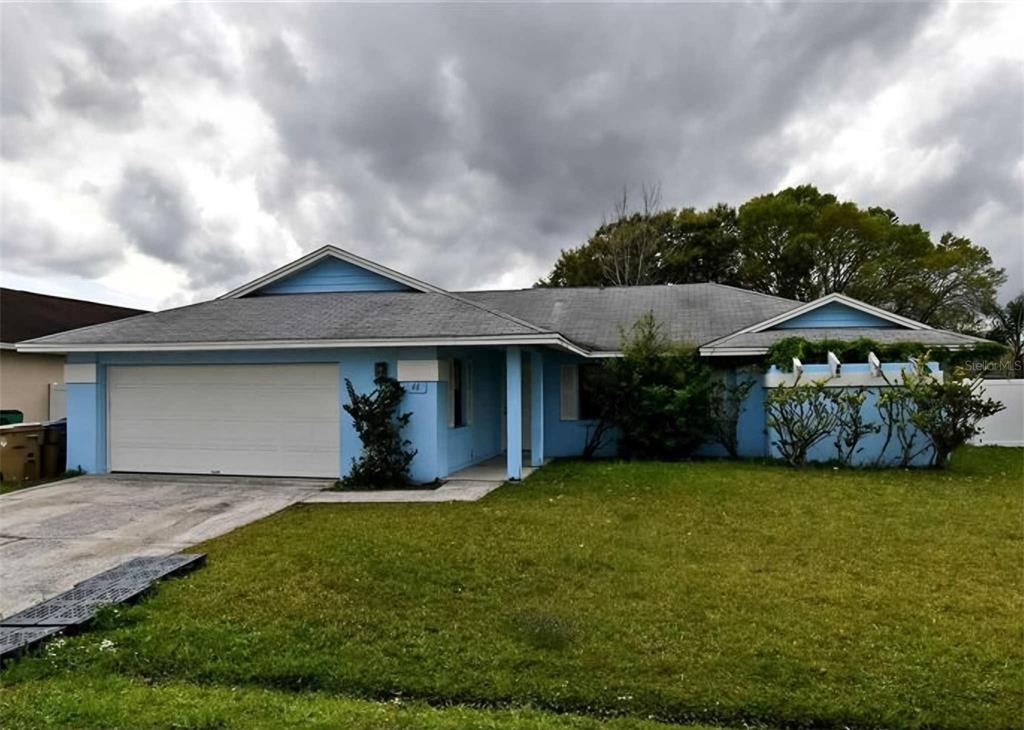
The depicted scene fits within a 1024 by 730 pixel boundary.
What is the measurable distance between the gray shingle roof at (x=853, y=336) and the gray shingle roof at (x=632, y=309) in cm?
79

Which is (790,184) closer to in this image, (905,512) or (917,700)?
(905,512)

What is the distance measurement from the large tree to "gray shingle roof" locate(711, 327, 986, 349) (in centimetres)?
1634

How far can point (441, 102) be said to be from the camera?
42.0 feet

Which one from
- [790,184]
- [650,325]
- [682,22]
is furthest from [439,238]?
[790,184]

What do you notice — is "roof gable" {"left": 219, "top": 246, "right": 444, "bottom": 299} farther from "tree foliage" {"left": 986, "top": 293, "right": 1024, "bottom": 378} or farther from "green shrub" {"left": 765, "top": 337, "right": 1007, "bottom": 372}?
"tree foliage" {"left": 986, "top": 293, "right": 1024, "bottom": 378}

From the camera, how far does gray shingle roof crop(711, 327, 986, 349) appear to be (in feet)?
42.4

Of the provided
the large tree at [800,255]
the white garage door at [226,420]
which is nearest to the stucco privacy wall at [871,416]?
the white garage door at [226,420]

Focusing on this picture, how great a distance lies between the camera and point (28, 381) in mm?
16766

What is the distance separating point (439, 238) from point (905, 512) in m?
16.1

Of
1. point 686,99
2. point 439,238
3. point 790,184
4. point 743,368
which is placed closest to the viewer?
point 743,368

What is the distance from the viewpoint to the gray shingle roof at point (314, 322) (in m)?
10.5

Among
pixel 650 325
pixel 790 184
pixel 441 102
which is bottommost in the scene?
pixel 650 325

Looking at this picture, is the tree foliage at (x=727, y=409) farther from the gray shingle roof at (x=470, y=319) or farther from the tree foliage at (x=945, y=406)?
the tree foliage at (x=945, y=406)

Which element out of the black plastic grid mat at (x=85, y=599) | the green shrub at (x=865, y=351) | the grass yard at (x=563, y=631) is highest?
the green shrub at (x=865, y=351)
